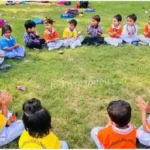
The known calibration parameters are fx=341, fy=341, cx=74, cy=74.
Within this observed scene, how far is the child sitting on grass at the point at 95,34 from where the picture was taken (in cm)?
769

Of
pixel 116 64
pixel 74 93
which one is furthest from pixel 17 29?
pixel 74 93

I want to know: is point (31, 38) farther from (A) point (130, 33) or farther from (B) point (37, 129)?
(B) point (37, 129)

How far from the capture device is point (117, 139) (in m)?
3.56

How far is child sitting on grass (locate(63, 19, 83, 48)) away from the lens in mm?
7625

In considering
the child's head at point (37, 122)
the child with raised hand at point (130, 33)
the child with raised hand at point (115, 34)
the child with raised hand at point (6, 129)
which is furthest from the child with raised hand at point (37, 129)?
the child with raised hand at point (130, 33)

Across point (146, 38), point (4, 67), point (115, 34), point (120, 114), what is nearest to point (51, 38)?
point (115, 34)

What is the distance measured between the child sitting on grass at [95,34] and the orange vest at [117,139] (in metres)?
4.19

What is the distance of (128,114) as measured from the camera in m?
3.52

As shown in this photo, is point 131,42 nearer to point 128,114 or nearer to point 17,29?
point 17,29

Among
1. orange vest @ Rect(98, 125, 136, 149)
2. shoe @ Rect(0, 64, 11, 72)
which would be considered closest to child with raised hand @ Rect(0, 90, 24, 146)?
orange vest @ Rect(98, 125, 136, 149)

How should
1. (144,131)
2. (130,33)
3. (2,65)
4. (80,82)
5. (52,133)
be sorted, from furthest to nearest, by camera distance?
(130,33), (2,65), (80,82), (144,131), (52,133)

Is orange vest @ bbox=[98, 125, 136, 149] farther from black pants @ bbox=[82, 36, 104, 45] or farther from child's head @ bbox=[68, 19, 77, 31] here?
child's head @ bbox=[68, 19, 77, 31]

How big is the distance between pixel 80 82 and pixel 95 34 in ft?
7.93

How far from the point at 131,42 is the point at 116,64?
4.50 ft
